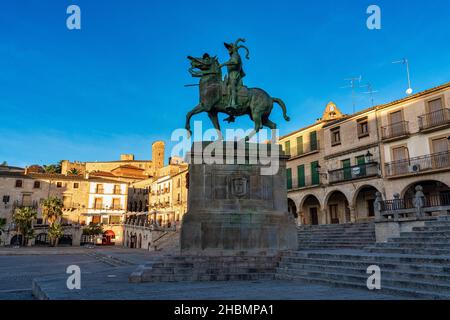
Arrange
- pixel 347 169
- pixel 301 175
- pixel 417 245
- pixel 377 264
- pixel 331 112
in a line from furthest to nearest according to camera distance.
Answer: pixel 331 112
pixel 301 175
pixel 347 169
pixel 417 245
pixel 377 264

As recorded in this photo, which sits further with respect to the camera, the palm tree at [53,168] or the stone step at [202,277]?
the palm tree at [53,168]

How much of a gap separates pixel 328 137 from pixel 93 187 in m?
46.1

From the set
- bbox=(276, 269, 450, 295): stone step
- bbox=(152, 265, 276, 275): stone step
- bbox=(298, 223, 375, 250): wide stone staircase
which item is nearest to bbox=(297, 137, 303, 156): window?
bbox=(298, 223, 375, 250): wide stone staircase

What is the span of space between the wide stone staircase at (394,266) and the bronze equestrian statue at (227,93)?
4.79m

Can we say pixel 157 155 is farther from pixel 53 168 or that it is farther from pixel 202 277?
pixel 202 277

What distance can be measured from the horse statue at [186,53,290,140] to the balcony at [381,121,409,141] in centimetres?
1956

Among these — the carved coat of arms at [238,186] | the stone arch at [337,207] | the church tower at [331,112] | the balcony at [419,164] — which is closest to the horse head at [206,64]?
the carved coat of arms at [238,186]

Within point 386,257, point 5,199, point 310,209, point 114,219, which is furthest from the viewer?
point 114,219

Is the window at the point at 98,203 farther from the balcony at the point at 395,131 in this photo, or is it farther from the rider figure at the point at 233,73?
the rider figure at the point at 233,73

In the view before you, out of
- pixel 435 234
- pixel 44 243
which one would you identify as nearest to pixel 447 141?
pixel 435 234

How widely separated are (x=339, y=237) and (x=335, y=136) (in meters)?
16.2

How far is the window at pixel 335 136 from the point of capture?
33.8 metres

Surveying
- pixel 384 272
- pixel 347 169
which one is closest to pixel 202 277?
pixel 384 272

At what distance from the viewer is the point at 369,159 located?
97.9 ft
